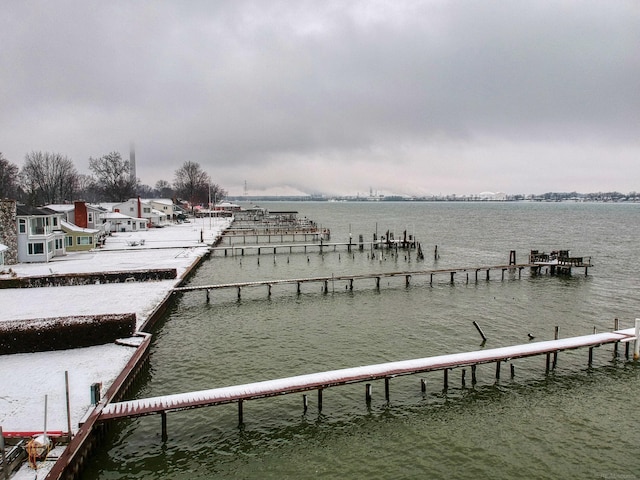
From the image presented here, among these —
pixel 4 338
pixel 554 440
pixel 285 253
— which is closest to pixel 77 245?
pixel 285 253

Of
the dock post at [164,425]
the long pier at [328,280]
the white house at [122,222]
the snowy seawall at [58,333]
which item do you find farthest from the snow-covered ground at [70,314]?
the white house at [122,222]

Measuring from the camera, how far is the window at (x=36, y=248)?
4762 cm

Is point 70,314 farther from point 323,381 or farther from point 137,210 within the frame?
point 137,210

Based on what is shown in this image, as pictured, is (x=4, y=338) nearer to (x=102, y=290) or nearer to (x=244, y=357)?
(x=244, y=357)

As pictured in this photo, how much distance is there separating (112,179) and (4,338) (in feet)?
411

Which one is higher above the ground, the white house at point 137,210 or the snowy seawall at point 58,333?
the white house at point 137,210

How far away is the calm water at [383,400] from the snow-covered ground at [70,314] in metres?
1.88

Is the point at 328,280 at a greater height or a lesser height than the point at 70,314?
lesser

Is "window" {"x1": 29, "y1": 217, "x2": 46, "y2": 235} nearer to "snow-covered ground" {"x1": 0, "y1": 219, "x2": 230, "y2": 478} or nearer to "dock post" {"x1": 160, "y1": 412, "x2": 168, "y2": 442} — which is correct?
"snow-covered ground" {"x1": 0, "y1": 219, "x2": 230, "y2": 478}

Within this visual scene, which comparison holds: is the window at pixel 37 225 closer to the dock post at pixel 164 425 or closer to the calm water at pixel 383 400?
the calm water at pixel 383 400

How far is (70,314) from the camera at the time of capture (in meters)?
26.9

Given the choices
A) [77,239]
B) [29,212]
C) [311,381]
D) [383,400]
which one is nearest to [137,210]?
[77,239]

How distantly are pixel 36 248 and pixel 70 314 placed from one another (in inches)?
1035

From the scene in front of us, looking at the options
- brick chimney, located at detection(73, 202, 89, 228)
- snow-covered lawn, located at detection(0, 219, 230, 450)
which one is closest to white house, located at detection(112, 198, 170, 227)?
brick chimney, located at detection(73, 202, 89, 228)
